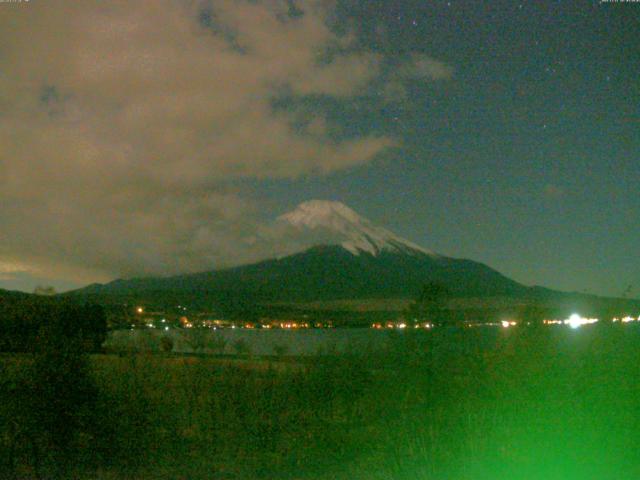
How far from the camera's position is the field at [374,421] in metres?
9.41

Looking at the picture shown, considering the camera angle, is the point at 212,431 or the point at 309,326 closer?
the point at 212,431

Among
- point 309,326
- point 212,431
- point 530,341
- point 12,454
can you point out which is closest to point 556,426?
point 530,341

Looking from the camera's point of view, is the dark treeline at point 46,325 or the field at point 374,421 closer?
the field at point 374,421

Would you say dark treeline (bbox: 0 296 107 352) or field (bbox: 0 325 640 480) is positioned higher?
dark treeline (bbox: 0 296 107 352)

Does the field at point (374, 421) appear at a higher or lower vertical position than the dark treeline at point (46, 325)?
lower

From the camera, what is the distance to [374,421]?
12219 mm

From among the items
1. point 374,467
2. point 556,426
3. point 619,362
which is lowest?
point 374,467

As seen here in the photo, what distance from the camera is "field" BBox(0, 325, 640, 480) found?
30.9ft

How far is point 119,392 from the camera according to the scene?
1283cm

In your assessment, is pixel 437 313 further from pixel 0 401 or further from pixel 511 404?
pixel 0 401

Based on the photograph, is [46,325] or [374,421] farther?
[374,421]

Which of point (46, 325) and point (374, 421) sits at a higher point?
point (46, 325)

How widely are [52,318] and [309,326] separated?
5206cm

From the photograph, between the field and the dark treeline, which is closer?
the field
